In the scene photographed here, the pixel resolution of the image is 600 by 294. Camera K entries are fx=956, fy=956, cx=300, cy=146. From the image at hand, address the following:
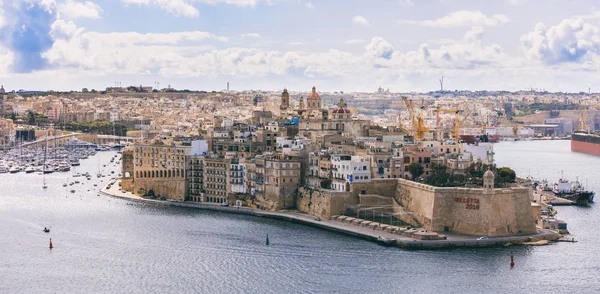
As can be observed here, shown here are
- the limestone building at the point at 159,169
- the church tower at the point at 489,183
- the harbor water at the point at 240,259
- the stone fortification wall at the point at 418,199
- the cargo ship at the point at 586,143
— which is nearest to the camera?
the harbor water at the point at 240,259

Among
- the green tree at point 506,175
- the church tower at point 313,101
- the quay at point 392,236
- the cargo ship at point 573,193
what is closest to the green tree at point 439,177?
the green tree at point 506,175

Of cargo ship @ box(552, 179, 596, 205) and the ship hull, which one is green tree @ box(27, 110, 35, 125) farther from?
cargo ship @ box(552, 179, 596, 205)

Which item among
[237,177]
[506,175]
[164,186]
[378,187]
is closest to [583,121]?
[164,186]

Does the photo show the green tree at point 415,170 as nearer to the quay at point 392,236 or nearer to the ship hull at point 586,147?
the quay at point 392,236

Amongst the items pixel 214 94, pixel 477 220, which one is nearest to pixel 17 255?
pixel 477 220

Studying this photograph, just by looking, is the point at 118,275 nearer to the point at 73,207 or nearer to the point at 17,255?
the point at 17,255

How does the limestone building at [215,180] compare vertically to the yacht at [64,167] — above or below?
above
